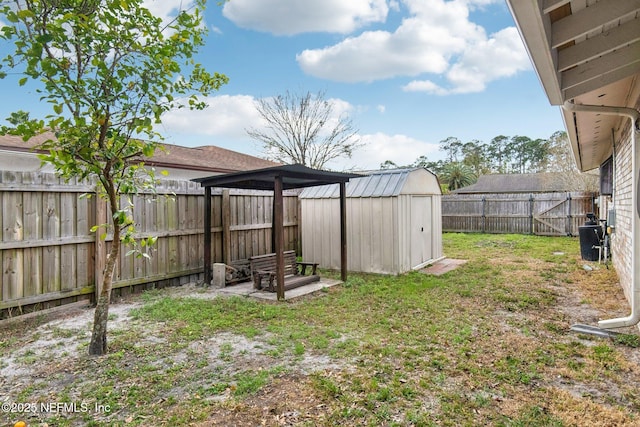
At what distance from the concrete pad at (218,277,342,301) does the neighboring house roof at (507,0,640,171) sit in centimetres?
421

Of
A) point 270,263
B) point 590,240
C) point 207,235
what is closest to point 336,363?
point 270,263

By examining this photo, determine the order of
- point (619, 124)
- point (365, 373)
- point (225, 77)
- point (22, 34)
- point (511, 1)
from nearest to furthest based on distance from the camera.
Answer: point (511, 1) < point (22, 34) < point (365, 373) < point (225, 77) < point (619, 124)

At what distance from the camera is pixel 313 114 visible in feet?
56.1

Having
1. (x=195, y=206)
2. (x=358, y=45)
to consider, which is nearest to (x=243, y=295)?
(x=195, y=206)

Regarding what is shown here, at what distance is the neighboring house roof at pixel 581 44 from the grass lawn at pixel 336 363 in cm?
232

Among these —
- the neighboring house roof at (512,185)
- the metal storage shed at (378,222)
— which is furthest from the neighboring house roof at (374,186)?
the neighboring house roof at (512,185)

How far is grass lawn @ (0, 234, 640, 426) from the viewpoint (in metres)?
2.39

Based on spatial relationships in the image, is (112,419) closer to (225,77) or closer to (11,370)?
(11,370)

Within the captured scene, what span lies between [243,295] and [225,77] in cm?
351

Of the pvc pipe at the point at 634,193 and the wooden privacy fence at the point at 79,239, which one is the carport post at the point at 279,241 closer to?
the wooden privacy fence at the point at 79,239

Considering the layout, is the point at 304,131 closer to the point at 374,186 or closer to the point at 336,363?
the point at 374,186

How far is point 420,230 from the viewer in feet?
26.2

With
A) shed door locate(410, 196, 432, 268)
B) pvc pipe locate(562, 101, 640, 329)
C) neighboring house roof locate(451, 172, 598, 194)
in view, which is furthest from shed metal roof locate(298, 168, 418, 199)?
neighboring house roof locate(451, 172, 598, 194)

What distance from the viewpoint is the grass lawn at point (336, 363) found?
7.83 feet
